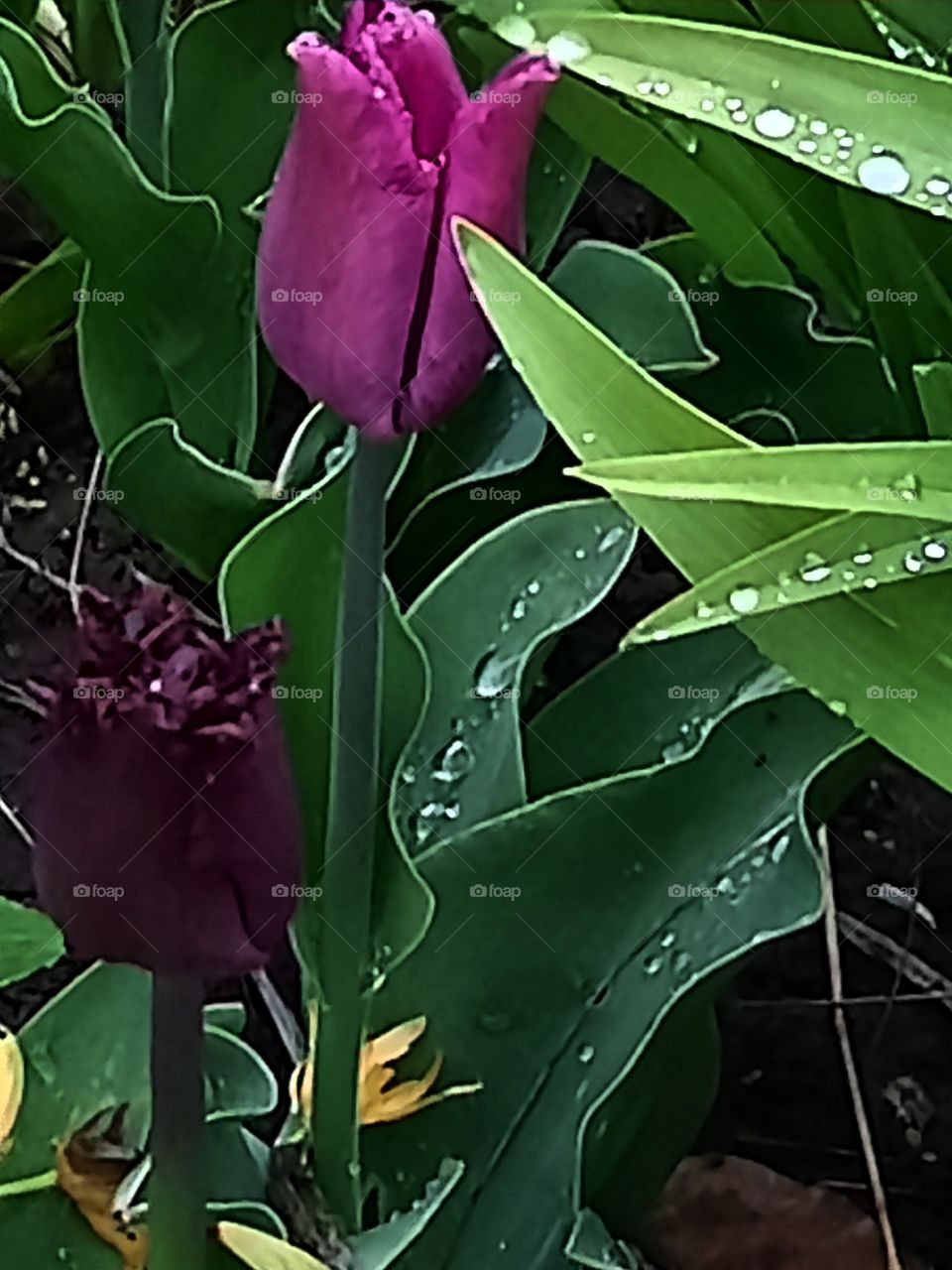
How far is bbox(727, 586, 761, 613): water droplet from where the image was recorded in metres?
0.32

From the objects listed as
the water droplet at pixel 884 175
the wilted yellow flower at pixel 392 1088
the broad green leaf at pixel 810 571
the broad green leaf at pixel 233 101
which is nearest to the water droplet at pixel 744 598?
the broad green leaf at pixel 810 571

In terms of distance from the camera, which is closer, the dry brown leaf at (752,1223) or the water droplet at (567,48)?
the water droplet at (567,48)

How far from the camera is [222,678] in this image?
1.01ft

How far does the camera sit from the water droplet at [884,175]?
1.22 feet

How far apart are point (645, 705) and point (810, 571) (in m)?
0.20

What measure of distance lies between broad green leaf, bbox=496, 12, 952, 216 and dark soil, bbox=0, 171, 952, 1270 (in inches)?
14.6

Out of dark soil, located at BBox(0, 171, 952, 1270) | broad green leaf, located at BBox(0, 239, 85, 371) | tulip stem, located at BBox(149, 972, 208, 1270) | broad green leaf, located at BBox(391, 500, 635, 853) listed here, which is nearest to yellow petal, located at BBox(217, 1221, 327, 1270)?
tulip stem, located at BBox(149, 972, 208, 1270)

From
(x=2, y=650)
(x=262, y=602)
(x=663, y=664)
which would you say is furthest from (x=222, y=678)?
(x=2, y=650)

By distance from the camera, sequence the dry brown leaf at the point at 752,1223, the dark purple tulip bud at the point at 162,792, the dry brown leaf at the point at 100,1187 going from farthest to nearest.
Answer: the dry brown leaf at the point at 752,1223
the dry brown leaf at the point at 100,1187
the dark purple tulip bud at the point at 162,792

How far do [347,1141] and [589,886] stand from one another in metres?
0.10

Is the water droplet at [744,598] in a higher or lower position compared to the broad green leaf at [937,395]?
higher

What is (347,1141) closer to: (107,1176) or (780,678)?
(107,1176)

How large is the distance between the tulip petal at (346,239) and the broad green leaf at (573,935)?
0.16 metres

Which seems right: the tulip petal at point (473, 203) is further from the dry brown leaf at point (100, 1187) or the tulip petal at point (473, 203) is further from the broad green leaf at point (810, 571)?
the dry brown leaf at point (100, 1187)
